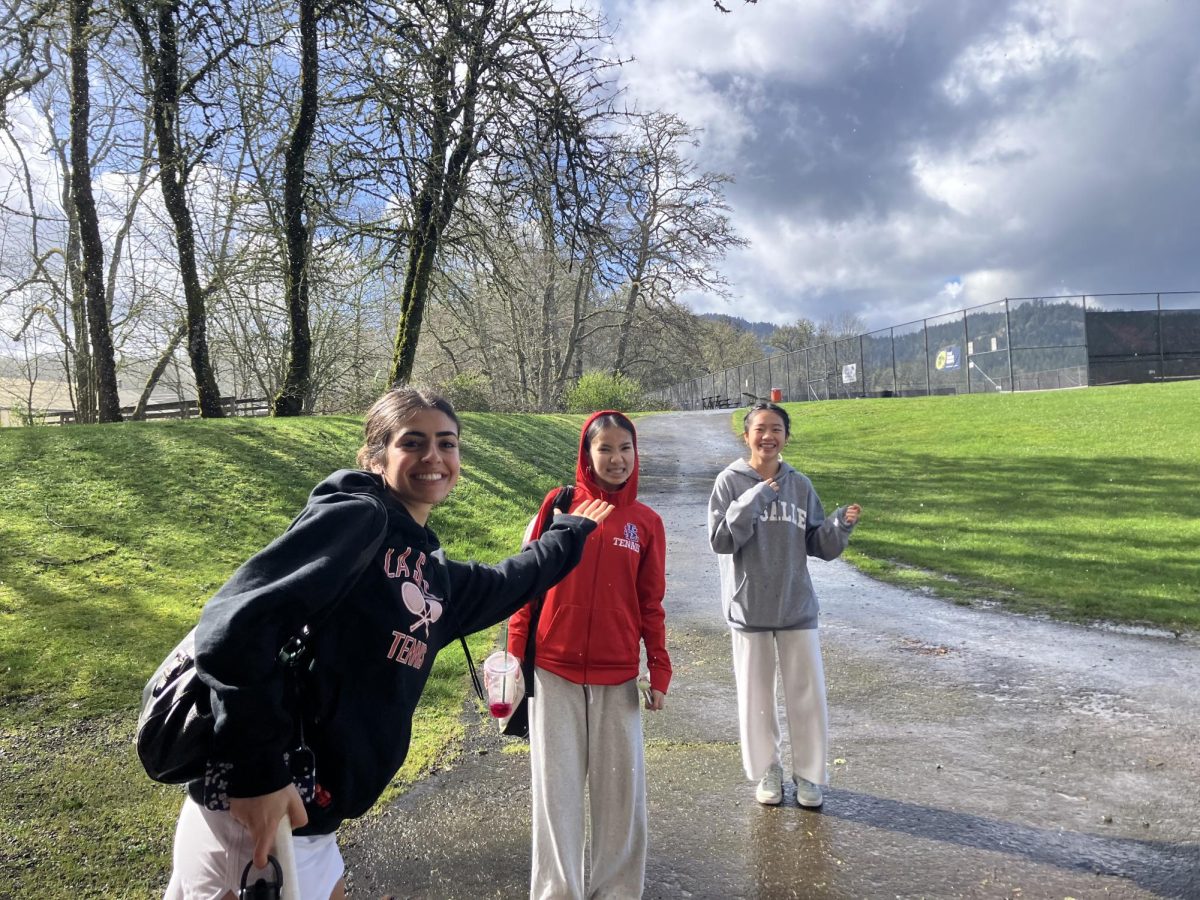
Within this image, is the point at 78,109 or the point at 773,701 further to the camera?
the point at 78,109

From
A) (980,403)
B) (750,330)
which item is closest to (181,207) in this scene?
(980,403)

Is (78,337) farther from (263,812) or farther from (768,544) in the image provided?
(263,812)

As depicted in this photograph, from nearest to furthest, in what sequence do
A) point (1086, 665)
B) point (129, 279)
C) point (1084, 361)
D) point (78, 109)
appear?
1. point (1086, 665)
2. point (78, 109)
3. point (129, 279)
4. point (1084, 361)

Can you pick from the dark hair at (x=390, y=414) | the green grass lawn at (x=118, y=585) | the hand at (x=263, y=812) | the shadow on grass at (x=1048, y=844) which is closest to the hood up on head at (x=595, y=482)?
the dark hair at (x=390, y=414)

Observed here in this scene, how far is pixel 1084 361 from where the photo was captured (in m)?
33.9

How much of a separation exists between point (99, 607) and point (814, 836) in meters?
5.34

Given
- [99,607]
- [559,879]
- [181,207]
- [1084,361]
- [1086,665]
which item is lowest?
[1086,665]

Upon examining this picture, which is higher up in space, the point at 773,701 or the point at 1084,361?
the point at 1084,361

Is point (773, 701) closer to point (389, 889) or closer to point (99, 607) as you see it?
point (389, 889)

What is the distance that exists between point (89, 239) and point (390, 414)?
12669 mm

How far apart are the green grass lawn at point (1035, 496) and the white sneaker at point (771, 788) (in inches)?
190

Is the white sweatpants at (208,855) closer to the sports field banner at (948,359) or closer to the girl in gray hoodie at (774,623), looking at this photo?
the girl in gray hoodie at (774,623)

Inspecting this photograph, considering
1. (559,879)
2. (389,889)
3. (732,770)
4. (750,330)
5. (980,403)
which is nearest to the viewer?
(559,879)

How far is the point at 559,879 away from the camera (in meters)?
2.76
